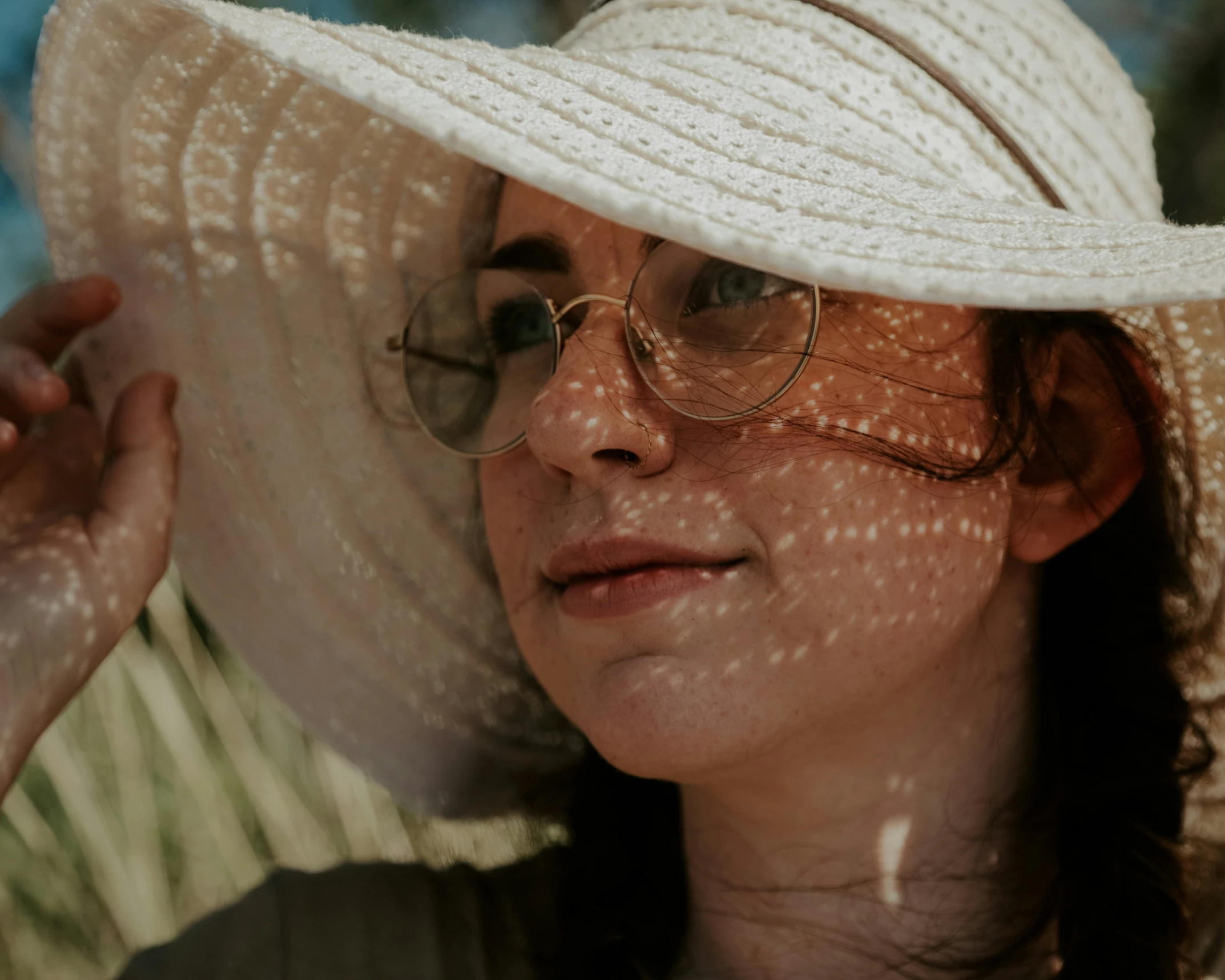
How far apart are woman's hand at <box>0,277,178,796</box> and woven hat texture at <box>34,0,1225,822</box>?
0.08 meters

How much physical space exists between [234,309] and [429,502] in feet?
1.22

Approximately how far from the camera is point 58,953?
2.29 m

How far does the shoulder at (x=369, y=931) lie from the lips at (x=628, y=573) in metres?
0.65

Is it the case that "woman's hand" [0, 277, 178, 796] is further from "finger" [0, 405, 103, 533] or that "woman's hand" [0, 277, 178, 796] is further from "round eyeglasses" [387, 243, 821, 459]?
"round eyeglasses" [387, 243, 821, 459]

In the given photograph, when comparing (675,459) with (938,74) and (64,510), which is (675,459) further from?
(64,510)

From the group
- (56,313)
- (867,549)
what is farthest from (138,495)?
(867,549)

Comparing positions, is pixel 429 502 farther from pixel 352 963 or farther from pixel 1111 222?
pixel 1111 222

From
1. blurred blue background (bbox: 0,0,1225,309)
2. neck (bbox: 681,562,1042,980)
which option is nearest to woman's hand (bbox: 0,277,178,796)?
neck (bbox: 681,562,1042,980)

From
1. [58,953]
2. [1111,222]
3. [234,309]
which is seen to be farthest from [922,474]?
[58,953]

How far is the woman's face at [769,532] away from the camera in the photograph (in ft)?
3.13

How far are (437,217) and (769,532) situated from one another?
70cm

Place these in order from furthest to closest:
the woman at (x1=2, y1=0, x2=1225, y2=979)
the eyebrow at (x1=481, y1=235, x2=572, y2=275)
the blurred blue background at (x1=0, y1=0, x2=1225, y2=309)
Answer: the blurred blue background at (x1=0, y1=0, x2=1225, y2=309)
the eyebrow at (x1=481, y1=235, x2=572, y2=275)
the woman at (x1=2, y1=0, x2=1225, y2=979)

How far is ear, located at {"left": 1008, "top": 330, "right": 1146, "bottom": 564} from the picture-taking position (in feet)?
3.61

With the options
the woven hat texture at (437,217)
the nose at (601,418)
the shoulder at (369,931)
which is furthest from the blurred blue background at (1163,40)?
the shoulder at (369,931)
